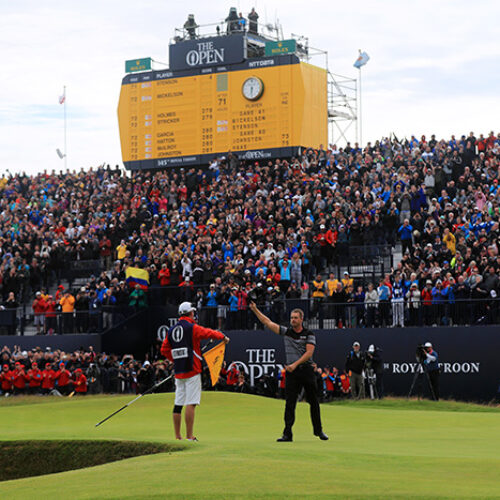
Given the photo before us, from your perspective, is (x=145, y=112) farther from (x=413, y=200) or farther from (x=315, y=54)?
(x=413, y=200)

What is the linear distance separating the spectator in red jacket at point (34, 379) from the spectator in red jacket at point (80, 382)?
148 centimetres

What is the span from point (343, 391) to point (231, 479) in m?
20.1

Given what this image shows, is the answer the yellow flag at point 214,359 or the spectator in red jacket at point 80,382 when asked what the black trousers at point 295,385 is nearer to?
the yellow flag at point 214,359

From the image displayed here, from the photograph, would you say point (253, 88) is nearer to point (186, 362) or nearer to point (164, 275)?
point (164, 275)

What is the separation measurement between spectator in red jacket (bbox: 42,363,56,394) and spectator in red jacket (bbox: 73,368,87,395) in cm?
91

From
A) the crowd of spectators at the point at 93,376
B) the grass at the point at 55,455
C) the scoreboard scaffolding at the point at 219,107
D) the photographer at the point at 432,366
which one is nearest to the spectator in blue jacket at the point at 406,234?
the photographer at the point at 432,366

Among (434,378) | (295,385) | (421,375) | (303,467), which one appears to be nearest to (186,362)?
(295,385)

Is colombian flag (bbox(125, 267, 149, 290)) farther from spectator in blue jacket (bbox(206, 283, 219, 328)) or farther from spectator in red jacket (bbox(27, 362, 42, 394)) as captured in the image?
spectator in red jacket (bbox(27, 362, 42, 394))

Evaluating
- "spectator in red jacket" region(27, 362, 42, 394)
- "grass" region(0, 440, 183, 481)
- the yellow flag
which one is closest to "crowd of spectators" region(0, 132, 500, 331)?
"spectator in red jacket" region(27, 362, 42, 394)

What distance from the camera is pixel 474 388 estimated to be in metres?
28.2

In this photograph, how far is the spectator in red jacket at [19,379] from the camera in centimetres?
3108

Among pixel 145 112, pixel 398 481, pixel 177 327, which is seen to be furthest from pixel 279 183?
pixel 398 481

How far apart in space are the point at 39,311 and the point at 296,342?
23.8 meters

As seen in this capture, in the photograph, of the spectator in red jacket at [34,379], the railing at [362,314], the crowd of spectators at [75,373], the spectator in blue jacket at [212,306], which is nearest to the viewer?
the railing at [362,314]
